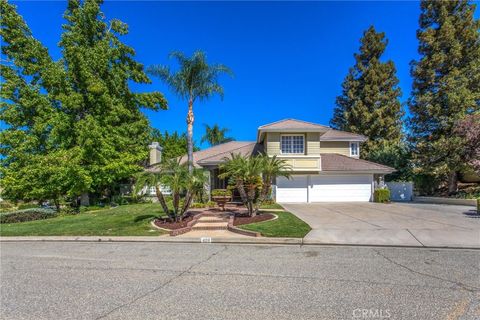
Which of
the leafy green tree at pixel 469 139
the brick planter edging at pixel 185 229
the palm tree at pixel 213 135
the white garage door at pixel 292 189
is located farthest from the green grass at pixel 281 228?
the palm tree at pixel 213 135

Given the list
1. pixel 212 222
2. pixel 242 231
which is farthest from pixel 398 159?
pixel 242 231

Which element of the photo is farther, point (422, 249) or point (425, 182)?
point (425, 182)

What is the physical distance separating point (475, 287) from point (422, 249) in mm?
3119

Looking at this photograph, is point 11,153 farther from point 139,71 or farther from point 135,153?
point 139,71

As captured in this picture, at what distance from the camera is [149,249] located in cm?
803

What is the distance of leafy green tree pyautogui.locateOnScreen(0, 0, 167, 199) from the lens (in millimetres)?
17938

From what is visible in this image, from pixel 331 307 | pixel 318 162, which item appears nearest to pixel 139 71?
pixel 318 162

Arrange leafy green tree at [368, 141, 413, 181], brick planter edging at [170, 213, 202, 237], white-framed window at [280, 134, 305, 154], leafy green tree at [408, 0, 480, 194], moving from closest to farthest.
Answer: brick planter edging at [170, 213, 202, 237] < white-framed window at [280, 134, 305, 154] < leafy green tree at [408, 0, 480, 194] < leafy green tree at [368, 141, 413, 181]

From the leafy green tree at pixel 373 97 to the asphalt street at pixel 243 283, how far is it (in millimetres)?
27100

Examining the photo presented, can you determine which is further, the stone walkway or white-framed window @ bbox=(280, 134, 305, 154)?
white-framed window @ bbox=(280, 134, 305, 154)

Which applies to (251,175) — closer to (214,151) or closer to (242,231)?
(242,231)

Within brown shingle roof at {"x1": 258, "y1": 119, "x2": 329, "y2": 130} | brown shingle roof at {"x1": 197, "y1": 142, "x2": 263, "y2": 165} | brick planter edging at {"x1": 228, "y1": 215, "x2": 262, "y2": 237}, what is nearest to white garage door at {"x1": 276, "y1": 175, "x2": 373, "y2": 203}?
brown shingle roof at {"x1": 258, "y1": 119, "x2": 329, "y2": 130}

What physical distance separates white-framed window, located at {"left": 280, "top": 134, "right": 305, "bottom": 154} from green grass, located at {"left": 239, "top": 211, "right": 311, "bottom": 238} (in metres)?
9.48

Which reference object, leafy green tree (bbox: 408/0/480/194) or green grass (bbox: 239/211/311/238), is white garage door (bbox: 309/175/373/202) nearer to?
leafy green tree (bbox: 408/0/480/194)
